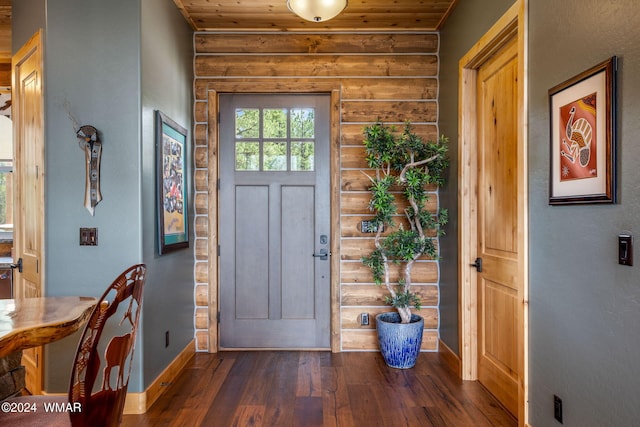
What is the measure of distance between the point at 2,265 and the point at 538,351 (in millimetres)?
3768

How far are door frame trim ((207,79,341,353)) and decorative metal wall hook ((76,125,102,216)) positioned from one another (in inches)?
46.7

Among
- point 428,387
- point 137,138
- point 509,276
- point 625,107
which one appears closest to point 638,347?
point 625,107

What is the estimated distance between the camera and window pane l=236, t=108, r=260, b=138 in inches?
145

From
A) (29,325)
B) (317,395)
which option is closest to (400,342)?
(317,395)

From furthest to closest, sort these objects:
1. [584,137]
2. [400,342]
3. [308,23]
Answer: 1. [308,23]
2. [400,342]
3. [584,137]

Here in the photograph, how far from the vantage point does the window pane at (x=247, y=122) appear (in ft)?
12.1

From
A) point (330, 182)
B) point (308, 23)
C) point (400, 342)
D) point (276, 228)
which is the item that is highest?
point (308, 23)

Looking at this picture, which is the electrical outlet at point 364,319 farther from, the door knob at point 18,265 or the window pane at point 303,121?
the door knob at point 18,265

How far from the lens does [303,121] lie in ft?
12.0

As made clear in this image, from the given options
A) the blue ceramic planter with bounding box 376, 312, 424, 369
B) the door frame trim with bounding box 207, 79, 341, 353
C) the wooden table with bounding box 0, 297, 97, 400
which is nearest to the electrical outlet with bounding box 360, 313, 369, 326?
the door frame trim with bounding box 207, 79, 341, 353

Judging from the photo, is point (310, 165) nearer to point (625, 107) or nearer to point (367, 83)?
point (367, 83)

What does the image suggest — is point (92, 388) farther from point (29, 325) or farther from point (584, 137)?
point (584, 137)

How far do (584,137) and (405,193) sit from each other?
1.65m

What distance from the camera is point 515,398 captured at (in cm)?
246
